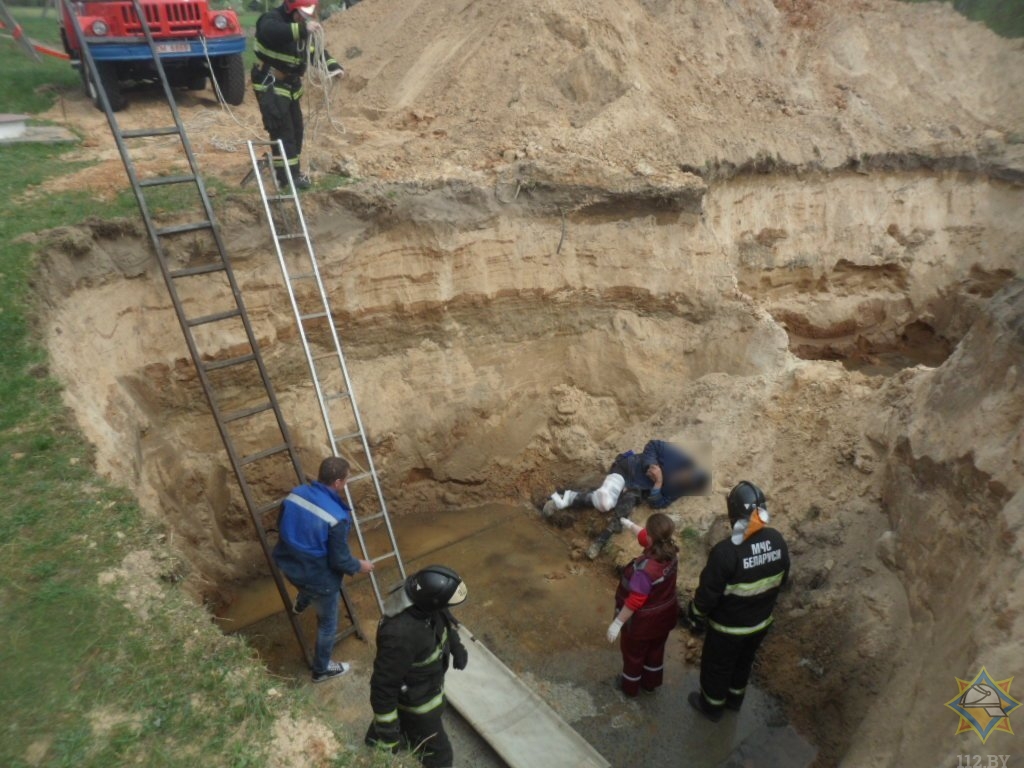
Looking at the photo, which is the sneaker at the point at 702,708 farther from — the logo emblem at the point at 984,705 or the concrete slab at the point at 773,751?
the logo emblem at the point at 984,705

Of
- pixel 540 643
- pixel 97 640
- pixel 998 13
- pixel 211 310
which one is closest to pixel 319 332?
pixel 211 310

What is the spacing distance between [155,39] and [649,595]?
10247 mm

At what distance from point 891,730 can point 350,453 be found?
6.38 metres

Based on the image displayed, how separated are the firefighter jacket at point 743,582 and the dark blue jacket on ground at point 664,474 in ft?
9.35

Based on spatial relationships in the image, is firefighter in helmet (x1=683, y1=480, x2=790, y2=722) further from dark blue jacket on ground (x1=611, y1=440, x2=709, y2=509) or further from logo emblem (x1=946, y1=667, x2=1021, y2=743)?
dark blue jacket on ground (x1=611, y1=440, x2=709, y2=509)

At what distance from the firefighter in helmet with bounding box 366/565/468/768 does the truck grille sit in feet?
31.6

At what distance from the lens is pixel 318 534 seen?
17.3 ft

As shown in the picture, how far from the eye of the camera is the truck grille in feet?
31.7

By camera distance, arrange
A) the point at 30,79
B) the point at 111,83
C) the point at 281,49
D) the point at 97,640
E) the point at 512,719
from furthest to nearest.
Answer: the point at 30,79 → the point at 111,83 → the point at 281,49 → the point at 512,719 → the point at 97,640

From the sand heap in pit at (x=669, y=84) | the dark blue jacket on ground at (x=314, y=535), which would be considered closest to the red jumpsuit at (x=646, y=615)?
the dark blue jacket on ground at (x=314, y=535)

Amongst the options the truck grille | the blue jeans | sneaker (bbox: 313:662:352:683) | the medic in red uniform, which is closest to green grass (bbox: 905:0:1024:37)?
the truck grille

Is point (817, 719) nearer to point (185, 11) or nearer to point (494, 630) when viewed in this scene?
point (494, 630)

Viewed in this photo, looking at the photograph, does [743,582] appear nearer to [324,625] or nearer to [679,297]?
[324,625]

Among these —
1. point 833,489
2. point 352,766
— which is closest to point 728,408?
point 833,489
